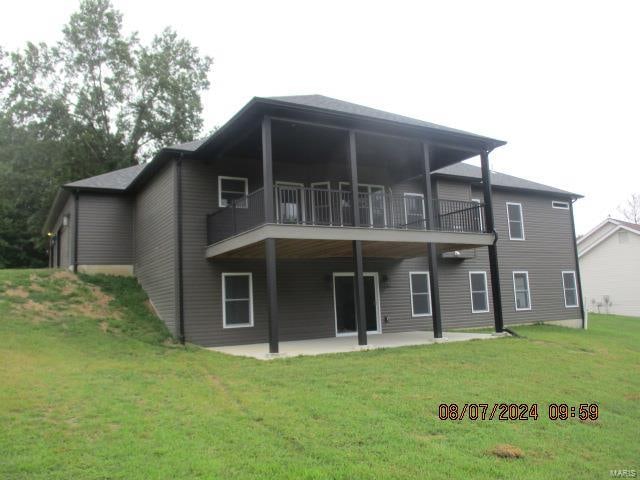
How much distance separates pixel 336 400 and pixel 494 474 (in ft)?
8.12

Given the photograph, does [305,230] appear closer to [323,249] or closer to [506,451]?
[323,249]

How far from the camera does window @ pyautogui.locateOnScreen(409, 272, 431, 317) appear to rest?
15946mm

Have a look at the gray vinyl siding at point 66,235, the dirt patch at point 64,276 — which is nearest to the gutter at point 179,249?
the dirt patch at point 64,276

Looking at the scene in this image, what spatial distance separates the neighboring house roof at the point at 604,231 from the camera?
28.7 meters

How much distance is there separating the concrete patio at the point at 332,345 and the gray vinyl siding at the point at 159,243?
209 centimetres

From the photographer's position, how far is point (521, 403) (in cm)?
643

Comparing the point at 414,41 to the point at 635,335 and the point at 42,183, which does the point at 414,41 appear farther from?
the point at 42,183

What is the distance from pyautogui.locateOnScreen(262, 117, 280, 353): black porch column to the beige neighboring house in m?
26.0

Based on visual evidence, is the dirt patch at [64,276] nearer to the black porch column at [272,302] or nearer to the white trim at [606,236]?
the black porch column at [272,302]

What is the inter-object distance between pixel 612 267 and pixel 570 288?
1237cm

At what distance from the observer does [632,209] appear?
165ft

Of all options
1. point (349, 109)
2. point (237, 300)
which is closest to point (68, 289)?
point (237, 300)

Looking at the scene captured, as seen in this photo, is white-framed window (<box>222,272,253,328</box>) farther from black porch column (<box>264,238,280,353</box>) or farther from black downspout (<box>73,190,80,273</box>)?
black downspout (<box>73,190,80,273</box>)

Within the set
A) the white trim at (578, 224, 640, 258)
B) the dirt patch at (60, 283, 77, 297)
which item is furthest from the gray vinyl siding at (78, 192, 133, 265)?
the white trim at (578, 224, 640, 258)
